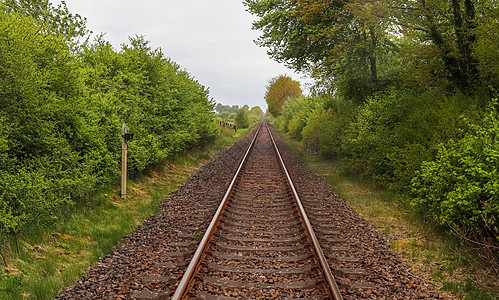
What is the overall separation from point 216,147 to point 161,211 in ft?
50.1

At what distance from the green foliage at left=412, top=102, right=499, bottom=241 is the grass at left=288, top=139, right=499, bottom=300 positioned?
566mm

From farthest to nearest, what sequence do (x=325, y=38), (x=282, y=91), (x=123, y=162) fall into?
(x=282, y=91) → (x=325, y=38) → (x=123, y=162)

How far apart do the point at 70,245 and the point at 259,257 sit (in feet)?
11.2

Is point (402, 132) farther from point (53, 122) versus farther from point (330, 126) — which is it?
point (53, 122)

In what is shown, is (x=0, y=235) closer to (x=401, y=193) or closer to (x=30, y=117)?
(x=30, y=117)

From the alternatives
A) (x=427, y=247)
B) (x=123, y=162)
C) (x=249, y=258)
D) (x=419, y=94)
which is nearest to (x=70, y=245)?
(x=249, y=258)

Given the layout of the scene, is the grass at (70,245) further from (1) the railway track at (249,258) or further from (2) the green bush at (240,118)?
(2) the green bush at (240,118)

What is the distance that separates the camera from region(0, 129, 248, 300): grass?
4660mm

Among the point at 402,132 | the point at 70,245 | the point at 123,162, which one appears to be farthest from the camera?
the point at 402,132

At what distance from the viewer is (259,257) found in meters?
5.60

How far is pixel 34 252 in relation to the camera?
219 inches

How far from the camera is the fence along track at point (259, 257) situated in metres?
4.52

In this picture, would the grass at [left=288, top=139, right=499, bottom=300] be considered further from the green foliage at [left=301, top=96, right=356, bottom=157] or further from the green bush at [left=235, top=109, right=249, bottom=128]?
the green bush at [left=235, top=109, right=249, bottom=128]

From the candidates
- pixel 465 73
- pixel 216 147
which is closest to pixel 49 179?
pixel 465 73
